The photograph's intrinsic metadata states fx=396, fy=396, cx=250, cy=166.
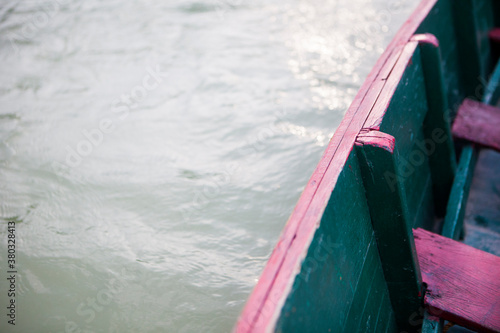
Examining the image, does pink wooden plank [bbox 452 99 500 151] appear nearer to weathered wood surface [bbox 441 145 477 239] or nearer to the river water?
weathered wood surface [bbox 441 145 477 239]

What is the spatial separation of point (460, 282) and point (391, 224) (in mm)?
432

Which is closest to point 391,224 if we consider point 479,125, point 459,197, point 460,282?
point 460,282

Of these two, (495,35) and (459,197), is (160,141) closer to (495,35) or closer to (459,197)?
(459,197)

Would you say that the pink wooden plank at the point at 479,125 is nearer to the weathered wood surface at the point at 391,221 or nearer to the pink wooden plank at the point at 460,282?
the pink wooden plank at the point at 460,282

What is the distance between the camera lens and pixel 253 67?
3.34 metres

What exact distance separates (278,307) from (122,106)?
8.01 ft

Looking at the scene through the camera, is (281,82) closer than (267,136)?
No

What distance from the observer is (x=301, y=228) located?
43.0 inches

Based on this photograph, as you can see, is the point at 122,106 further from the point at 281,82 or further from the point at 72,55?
the point at 281,82

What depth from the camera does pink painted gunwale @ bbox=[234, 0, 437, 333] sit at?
92 centimetres

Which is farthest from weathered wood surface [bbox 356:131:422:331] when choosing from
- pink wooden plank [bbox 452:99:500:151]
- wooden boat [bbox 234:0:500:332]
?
pink wooden plank [bbox 452:99:500:151]

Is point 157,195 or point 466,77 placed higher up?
point 466,77

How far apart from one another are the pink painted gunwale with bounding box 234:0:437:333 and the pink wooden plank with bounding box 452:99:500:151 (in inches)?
43.7

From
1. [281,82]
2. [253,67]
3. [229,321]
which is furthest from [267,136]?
[229,321]
